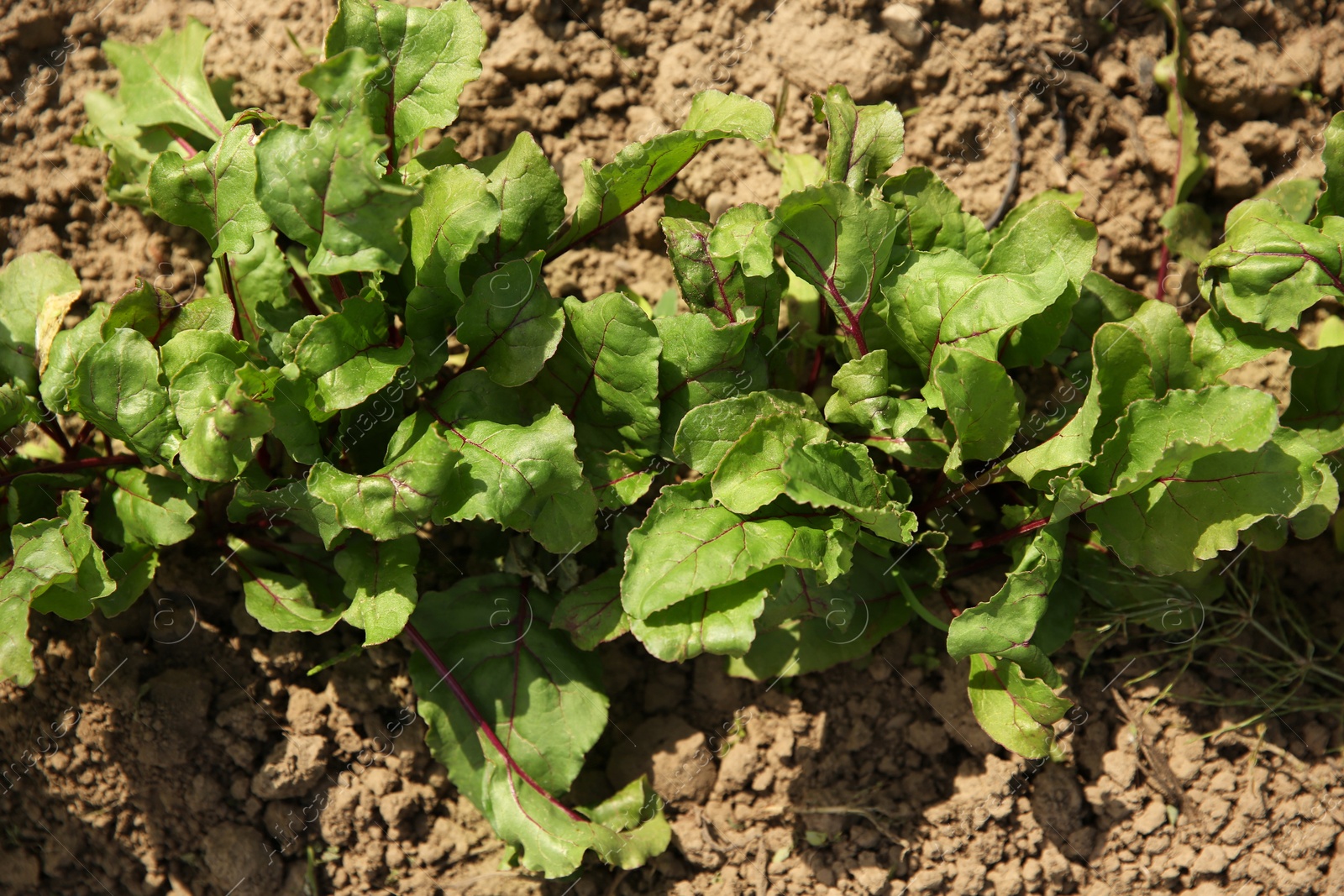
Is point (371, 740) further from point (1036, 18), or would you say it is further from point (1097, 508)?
point (1036, 18)

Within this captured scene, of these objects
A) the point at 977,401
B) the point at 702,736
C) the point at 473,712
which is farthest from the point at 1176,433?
the point at 473,712

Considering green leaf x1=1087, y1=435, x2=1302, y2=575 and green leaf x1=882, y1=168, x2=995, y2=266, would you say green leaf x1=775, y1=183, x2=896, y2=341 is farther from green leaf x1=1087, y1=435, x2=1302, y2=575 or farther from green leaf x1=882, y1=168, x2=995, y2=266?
green leaf x1=1087, y1=435, x2=1302, y2=575

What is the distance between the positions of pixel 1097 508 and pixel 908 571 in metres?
0.51

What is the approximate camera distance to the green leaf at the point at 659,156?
2299 millimetres

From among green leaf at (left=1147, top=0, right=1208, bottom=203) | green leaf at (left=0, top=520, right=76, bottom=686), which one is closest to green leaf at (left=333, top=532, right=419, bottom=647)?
green leaf at (left=0, top=520, right=76, bottom=686)

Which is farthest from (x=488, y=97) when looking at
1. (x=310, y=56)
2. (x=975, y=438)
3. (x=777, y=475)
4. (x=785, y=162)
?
(x=975, y=438)

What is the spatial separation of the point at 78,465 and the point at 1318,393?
330cm

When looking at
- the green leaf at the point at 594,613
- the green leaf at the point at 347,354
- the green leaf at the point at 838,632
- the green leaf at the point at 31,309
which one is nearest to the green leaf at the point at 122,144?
the green leaf at the point at 31,309

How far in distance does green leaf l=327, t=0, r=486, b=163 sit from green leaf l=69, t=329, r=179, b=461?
0.77 metres

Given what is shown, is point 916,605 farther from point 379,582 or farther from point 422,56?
point 422,56

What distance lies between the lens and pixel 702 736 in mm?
2684

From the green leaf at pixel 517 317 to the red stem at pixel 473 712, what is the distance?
0.77 meters

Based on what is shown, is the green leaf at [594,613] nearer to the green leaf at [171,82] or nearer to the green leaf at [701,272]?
the green leaf at [701,272]

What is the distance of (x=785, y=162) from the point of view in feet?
8.82
